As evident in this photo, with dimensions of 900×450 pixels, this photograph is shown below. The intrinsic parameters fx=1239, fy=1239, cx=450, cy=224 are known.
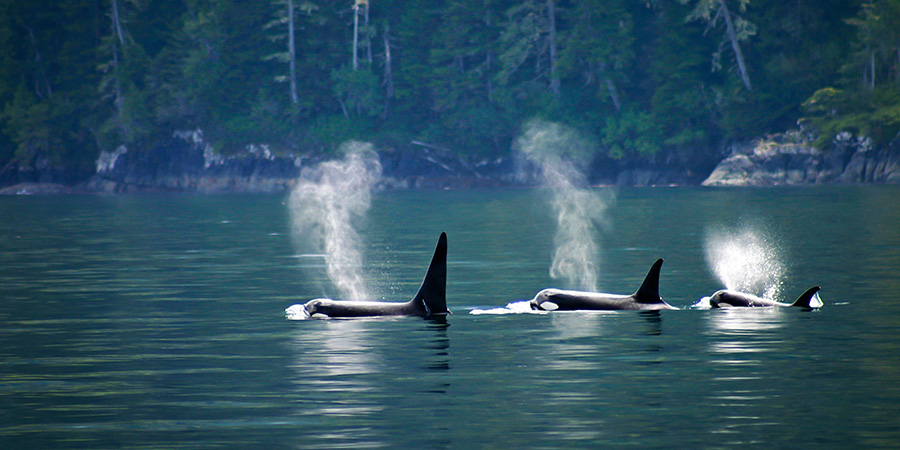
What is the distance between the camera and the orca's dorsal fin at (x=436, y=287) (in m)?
21.4

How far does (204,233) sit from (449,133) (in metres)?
78.4

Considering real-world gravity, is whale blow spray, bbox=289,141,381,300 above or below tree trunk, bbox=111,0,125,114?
below

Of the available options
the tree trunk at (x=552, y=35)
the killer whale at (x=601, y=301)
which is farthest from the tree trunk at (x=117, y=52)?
the killer whale at (x=601, y=301)

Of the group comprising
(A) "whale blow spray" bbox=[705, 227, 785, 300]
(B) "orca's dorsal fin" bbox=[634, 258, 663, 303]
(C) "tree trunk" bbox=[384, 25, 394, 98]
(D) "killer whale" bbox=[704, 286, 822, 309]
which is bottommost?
(A) "whale blow spray" bbox=[705, 227, 785, 300]

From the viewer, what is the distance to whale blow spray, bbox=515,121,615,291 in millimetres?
34906

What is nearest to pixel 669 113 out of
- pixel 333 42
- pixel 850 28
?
pixel 850 28

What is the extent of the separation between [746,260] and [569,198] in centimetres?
6421

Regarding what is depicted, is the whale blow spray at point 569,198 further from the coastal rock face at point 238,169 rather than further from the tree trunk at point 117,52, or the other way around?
the tree trunk at point 117,52

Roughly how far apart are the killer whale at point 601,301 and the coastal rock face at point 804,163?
86716 millimetres

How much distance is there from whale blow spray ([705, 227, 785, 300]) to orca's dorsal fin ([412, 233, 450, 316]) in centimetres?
773

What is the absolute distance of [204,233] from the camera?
53.3m

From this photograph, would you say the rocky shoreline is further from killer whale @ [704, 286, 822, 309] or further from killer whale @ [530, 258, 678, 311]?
killer whale @ [530, 258, 678, 311]

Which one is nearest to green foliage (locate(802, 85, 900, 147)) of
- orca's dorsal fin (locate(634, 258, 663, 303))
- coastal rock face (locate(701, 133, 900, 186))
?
coastal rock face (locate(701, 133, 900, 186))

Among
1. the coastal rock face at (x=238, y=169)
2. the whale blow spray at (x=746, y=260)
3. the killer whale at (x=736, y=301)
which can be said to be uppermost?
the killer whale at (x=736, y=301)
